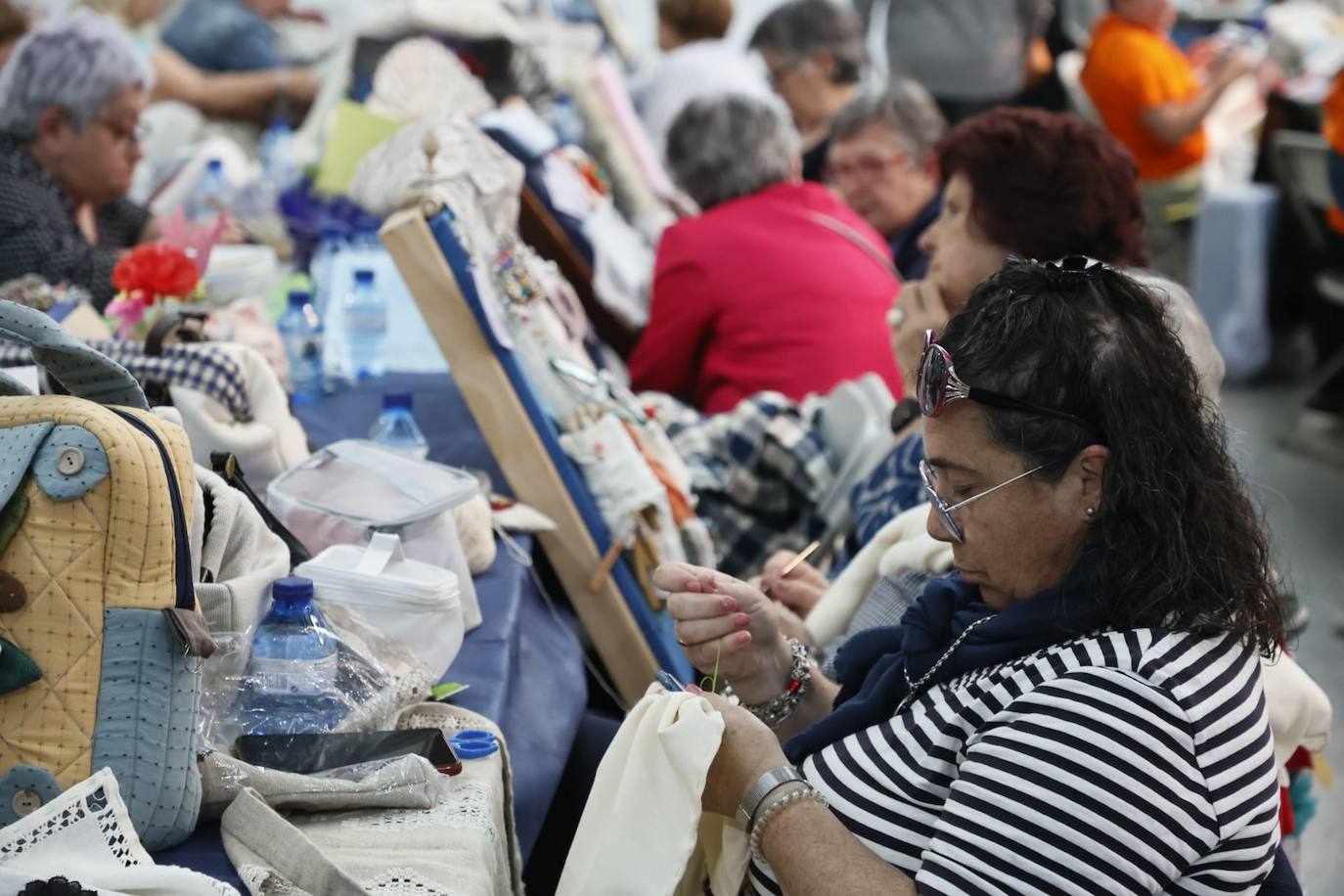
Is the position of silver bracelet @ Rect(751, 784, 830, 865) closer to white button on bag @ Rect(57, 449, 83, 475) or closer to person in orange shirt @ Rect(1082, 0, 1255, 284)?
white button on bag @ Rect(57, 449, 83, 475)

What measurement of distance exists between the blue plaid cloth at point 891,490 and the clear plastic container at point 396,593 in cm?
86

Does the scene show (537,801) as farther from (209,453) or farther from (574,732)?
(209,453)

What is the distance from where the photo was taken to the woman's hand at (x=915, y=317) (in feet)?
8.36

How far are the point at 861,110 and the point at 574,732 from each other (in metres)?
2.66

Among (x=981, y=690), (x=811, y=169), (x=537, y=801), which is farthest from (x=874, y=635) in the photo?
(x=811, y=169)

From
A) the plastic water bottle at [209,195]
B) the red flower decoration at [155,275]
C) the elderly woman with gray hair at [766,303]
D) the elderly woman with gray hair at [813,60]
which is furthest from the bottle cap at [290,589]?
the elderly woman with gray hair at [813,60]

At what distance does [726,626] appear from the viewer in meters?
1.71

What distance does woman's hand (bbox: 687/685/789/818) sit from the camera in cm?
146

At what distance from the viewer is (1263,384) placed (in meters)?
6.52

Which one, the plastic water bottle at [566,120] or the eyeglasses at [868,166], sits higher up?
the eyeglasses at [868,166]

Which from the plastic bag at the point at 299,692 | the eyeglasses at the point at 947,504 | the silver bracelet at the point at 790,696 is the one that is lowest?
the silver bracelet at the point at 790,696

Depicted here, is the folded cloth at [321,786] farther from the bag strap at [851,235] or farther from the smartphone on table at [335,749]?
the bag strap at [851,235]

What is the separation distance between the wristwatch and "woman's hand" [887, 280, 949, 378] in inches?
47.1

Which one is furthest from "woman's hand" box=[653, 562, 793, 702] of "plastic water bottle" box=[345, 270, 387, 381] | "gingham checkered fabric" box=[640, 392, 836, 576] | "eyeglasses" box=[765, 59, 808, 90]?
"eyeglasses" box=[765, 59, 808, 90]
